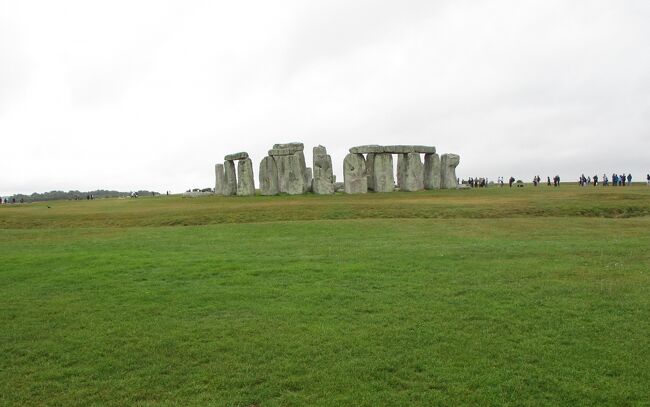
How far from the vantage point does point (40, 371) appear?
294 inches

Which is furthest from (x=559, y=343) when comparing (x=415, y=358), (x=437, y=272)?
(x=437, y=272)

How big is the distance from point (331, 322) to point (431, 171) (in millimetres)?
37415

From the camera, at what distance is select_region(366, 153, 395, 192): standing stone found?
41844 mm

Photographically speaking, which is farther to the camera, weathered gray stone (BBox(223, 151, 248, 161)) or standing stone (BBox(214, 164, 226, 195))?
standing stone (BBox(214, 164, 226, 195))

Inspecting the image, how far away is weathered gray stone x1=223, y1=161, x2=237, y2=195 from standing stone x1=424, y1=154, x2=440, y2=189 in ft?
55.6

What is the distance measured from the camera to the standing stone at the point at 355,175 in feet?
135

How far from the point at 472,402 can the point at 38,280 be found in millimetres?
11192

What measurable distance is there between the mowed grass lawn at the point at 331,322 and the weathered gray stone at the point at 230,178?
26.4 metres

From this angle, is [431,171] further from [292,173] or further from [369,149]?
[292,173]

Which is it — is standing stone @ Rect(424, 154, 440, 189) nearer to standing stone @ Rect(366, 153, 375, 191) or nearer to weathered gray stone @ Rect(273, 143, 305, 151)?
standing stone @ Rect(366, 153, 375, 191)

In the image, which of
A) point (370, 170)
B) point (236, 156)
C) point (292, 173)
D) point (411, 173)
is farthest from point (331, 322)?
point (236, 156)

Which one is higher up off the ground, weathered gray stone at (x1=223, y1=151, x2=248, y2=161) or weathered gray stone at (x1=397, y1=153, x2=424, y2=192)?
weathered gray stone at (x1=223, y1=151, x2=248, y2=161)

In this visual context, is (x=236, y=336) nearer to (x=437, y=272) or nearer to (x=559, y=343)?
(x=559, y=343)

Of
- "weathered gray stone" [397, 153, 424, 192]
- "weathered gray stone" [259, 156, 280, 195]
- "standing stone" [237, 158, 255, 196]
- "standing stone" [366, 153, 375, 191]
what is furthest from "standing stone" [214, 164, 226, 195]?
"weathered gray stone" [397, 153, 424, 192]
